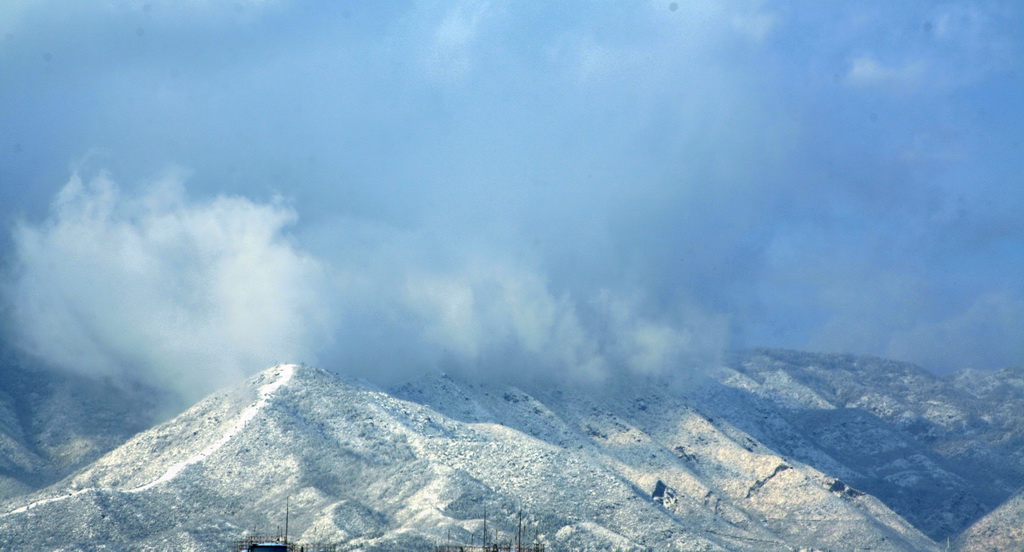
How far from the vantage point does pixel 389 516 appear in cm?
19062

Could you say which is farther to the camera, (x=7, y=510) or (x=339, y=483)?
(x=339, y=483)

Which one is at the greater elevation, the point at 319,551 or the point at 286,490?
the point at 286,490

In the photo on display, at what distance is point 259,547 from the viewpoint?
462 feet

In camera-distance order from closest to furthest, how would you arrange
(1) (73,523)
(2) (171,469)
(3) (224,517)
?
1. (1) (73,523)
2. (3) (224,517)
3. (2) (171,469)

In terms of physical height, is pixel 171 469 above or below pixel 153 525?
above

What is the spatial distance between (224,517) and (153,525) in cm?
1135

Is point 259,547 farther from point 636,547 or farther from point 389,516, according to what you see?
point 636,547

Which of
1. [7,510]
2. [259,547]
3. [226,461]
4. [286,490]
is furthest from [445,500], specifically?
[7,510]

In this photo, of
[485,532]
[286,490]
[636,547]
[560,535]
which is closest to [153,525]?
[286,490]

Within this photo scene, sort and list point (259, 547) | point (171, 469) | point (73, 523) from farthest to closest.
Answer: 1. point (171, 469)
2. point (73, 523)
3. point (259, 547)

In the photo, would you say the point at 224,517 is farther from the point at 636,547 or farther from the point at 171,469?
the point at 636,547

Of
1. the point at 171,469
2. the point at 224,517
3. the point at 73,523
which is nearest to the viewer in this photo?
the point at 73,523

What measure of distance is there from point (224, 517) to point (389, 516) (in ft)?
87.4

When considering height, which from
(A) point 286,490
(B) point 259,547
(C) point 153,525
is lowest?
(B) point 259,547
